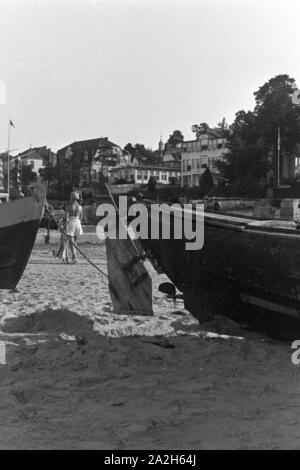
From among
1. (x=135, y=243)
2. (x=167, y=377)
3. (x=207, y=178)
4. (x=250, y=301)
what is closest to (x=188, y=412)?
(x=167, y=377)

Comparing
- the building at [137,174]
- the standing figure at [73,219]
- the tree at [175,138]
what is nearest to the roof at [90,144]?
the building at [137,174]

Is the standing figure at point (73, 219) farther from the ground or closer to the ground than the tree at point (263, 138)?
closer to the ground

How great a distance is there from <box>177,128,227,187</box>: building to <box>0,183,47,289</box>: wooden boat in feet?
225

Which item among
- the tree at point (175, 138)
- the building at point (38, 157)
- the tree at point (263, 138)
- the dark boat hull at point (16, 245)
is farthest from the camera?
the tree at point (175, 138)

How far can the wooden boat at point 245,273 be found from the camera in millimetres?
5383

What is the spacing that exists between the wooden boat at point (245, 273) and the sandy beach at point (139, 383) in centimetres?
28

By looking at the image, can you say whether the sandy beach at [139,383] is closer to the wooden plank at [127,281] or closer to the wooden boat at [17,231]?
the wooden plank at [127,281]

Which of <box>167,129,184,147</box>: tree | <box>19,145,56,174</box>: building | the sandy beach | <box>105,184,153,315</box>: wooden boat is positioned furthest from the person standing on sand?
<box>167,129,184,147</box>: tree

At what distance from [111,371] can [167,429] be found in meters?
1.38

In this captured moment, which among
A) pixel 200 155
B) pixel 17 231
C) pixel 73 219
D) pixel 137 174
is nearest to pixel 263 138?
pixel 200 155

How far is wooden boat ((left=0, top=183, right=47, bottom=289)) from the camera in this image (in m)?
9.62

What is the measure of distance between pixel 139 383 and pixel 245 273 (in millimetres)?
1726

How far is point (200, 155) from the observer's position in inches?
3169
